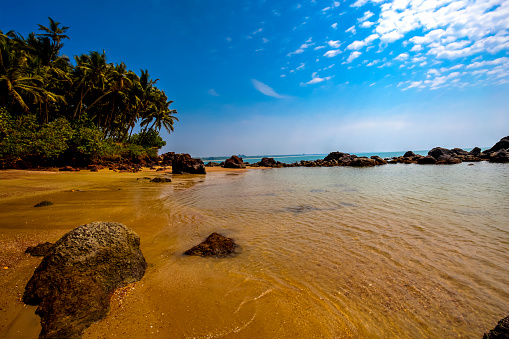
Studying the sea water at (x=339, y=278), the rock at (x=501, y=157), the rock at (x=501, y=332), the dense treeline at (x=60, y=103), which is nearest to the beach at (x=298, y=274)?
the sea water at (x=339, y=278)

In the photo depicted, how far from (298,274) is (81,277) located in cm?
330

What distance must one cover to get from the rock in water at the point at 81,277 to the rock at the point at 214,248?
1.17 meters

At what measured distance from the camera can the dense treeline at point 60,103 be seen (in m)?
18.2

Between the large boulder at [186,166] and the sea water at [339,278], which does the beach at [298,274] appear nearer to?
the sea water at [339,278]

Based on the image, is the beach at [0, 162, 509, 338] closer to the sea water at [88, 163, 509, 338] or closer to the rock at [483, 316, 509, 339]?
the sea water at [88, 163, 509, 338]

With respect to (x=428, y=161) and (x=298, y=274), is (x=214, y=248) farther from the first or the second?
(x=428, y=161)

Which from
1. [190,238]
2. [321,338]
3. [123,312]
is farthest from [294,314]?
[190,238]

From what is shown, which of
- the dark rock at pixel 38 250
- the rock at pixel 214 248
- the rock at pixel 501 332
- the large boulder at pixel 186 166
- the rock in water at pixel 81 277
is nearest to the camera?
the rock at pixel 501 332

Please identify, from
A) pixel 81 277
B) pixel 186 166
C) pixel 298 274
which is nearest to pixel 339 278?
pixel 298 274

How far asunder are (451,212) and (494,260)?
156 inches

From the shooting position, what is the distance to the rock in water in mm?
2365

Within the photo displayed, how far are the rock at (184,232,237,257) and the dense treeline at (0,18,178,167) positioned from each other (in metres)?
21.6

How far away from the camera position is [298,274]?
377cm

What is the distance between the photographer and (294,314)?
2750mm
